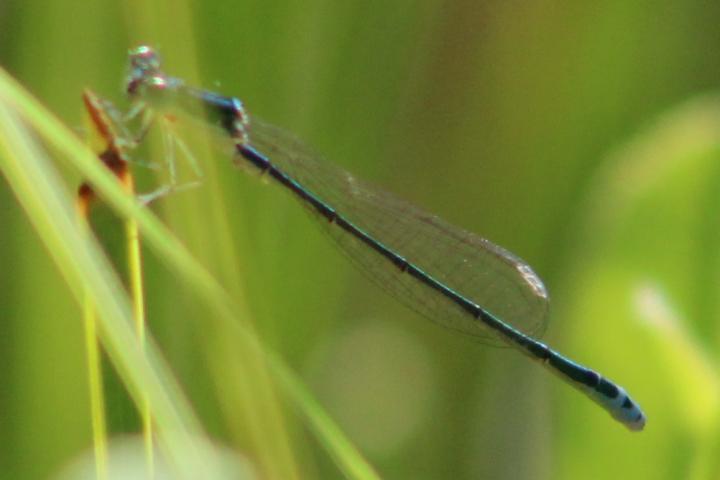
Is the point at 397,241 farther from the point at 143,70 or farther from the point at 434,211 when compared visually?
the point at 143,70

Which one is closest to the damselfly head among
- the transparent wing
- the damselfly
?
the damselfly

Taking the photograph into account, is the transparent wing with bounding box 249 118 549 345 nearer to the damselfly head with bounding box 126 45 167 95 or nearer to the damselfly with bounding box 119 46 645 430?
the damselfly with bounding box 119 46 645 430

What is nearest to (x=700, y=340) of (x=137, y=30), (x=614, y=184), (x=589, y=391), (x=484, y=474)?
(x=589, y=391)

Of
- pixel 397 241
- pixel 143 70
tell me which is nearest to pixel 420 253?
pixel 397 241

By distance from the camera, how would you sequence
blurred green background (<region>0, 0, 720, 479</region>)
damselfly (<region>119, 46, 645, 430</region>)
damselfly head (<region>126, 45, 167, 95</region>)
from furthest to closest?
1. damselfly (<region>119, 46, 645, 430</region>)
2. damselfly head (<region>126, 45, 167, 95</region>)
3. blurred green background (<region>0, 0, 720, 479</region>)

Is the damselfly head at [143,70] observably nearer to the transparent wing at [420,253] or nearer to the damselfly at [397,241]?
the damselfly at [397,241]

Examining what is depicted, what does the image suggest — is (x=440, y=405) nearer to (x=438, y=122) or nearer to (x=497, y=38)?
(x=438, y=122)

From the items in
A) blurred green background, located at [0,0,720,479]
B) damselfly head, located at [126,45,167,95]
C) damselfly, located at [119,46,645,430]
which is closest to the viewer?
blurred green background, located at [0,0,720,479]
